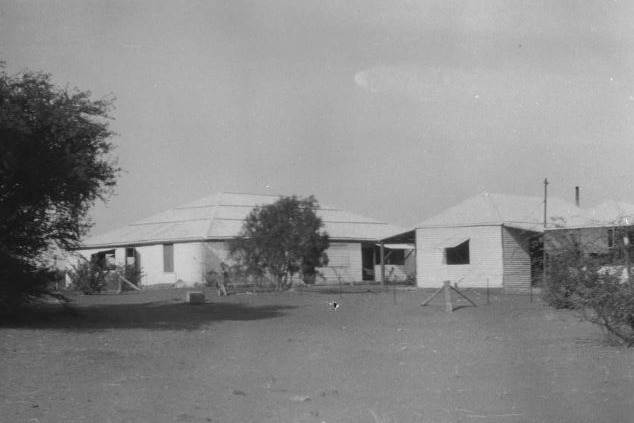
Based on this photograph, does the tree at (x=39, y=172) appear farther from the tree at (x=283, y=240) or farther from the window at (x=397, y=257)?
the window at (x=397, y=257)

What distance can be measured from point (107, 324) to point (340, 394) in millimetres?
11106

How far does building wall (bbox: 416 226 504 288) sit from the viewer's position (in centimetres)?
3672

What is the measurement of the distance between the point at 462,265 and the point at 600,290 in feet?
77.7

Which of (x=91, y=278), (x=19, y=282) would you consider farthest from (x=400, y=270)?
(x=19, y=282)

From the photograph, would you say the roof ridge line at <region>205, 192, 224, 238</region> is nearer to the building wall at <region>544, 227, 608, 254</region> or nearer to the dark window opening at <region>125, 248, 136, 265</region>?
the dark window opening at <region>125, 248, 136, 265</region>

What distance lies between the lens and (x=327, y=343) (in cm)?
1606

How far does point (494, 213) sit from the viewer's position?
124ft

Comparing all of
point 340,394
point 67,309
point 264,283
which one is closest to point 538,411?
point 340,394

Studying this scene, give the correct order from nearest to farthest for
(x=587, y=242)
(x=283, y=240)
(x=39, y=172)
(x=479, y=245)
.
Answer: (x=587, y=242) < (x=39, y=172) < (x=283, y=240) < (x=479, y=245)

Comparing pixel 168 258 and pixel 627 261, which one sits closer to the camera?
pixel 627 261

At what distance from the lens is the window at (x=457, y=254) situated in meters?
38.6

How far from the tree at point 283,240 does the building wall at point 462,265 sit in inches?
212

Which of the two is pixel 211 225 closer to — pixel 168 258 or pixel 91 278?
pixel 168 258

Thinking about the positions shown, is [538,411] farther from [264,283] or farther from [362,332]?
[264,283]
